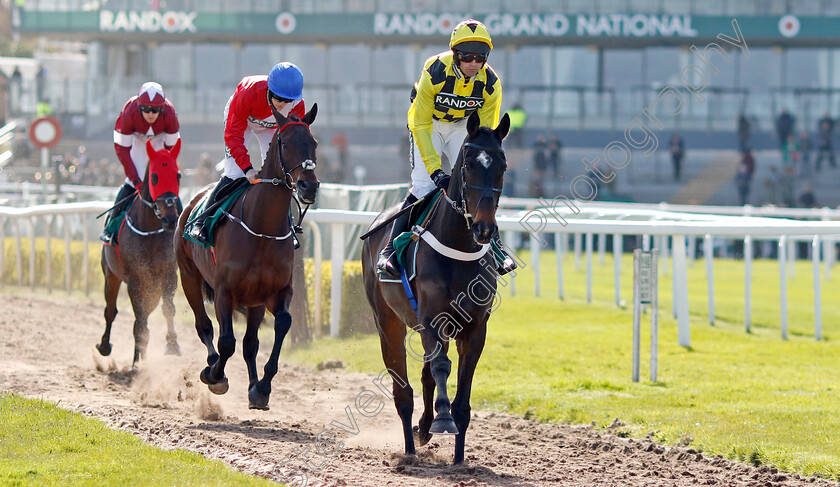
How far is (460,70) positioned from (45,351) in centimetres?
485

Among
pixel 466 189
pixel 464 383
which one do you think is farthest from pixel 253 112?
pixel 464 383

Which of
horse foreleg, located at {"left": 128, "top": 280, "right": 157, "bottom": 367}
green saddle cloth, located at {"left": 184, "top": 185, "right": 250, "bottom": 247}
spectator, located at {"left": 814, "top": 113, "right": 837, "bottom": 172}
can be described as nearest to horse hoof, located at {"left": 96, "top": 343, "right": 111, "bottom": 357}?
horse foreleg, located at {"left": 128, "top": 280, "right": 157, "bottom": 367}

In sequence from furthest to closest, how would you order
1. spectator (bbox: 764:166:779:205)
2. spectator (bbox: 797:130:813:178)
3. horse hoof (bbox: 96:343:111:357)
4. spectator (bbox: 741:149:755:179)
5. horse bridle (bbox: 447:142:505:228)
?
1. spectator (bbox: 797:130:813:178)
2. spectator (bbox: 741:149:755:179)
3. spectator (bbox: 764:166:779:205)
4. horse hoof (bbox: 96:343:111:357)
5. horse bridle (bbox: 447:142:505:228)

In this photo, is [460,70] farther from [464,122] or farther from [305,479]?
[305,479]

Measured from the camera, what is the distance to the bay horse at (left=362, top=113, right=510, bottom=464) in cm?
468

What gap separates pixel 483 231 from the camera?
4516 millimetres

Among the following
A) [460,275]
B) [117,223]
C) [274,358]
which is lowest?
[274,358]

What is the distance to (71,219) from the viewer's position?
1341cm

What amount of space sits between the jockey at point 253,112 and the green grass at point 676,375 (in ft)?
6.84

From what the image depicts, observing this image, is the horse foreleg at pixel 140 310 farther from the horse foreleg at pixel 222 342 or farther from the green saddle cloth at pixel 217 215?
the horse foreleg at pixel 222 342

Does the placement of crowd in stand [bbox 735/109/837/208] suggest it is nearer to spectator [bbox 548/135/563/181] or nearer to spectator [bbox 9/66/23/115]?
spectator [bbox 548/135/563/181]

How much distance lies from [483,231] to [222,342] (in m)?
2.31

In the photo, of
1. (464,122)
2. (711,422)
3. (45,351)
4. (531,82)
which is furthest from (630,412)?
(531,82)

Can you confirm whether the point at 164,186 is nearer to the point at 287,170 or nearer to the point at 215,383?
the point at 215,383
